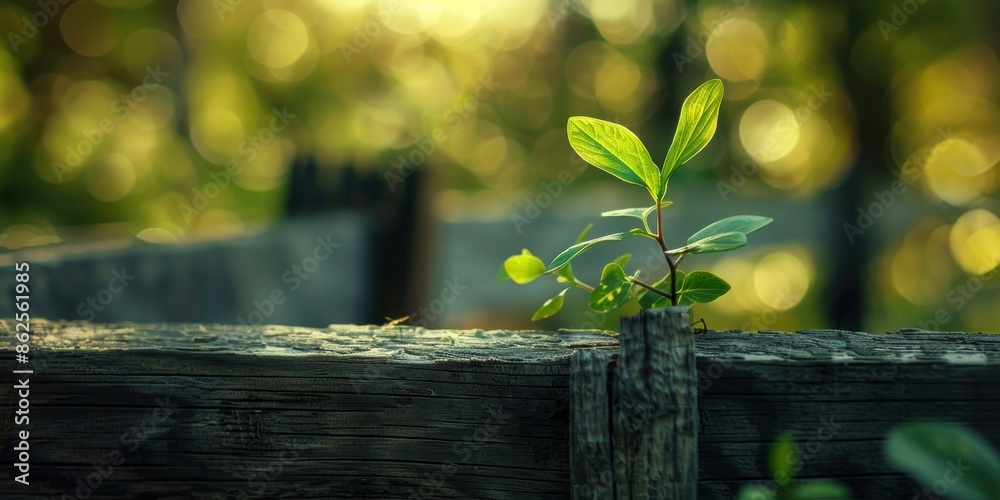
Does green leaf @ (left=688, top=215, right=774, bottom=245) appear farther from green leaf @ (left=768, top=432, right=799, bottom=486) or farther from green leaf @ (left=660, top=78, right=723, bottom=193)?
green leaf @ (left=768, top=432, right=799, bottom=486)

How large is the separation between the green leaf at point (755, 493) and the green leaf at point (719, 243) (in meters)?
0.32

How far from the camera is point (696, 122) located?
1.04 metres

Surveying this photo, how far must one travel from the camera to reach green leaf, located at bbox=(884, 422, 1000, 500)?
79 centimetres

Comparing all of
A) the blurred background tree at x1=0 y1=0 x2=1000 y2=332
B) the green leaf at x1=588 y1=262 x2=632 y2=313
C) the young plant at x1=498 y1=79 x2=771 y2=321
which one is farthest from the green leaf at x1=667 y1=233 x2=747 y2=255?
the blurred background tree at x1=0 y1=0 x2=1000 y2=332

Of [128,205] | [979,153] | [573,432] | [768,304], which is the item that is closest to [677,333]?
[573,432]

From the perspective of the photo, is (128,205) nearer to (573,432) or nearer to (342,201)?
(342,201)

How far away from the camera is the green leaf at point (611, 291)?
1.11 meters

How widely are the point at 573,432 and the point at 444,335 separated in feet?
1.24

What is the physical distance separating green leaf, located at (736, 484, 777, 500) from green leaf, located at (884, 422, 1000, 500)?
0.19m

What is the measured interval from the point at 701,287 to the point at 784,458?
273 mm

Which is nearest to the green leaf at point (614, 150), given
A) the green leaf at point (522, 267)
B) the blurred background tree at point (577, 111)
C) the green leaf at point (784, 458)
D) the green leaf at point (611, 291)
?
the green leaf at point (611, 291)

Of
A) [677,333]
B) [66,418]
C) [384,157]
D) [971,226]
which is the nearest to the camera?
[677,333]

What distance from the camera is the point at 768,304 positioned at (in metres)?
6.18

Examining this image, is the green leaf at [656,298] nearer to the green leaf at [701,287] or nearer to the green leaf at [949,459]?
the green leaf at [701,287]
